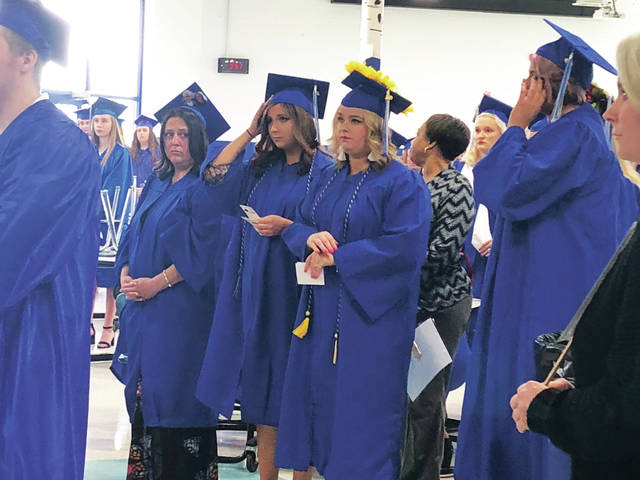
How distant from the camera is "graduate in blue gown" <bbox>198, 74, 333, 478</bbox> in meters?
3.68

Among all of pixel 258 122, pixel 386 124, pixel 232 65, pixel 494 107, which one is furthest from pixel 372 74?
pixel 232 65

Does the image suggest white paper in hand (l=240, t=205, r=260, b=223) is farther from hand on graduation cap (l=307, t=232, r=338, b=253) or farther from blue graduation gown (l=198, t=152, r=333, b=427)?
hand on graduation cap (l=307, t=232, r=338, b=253)

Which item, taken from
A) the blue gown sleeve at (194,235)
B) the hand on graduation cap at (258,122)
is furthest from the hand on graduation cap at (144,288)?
the hand on graduation cap at (258,122)

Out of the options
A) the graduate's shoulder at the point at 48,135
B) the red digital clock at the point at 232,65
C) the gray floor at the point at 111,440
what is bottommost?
the gray floor at the point at 111,440

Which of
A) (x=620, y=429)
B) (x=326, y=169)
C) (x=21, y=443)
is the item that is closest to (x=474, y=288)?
(x=326, y=169)

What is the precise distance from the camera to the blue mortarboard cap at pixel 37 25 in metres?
2.33

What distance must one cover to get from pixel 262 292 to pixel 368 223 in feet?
2.09

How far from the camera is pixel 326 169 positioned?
3645mm

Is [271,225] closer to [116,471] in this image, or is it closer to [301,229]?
[301,229]

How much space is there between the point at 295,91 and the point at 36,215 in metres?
1.77

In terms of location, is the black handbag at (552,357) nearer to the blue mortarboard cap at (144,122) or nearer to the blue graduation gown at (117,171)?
the blue graduation gown at (117,171)

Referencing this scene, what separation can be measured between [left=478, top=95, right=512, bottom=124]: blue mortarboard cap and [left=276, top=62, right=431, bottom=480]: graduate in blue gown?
1.18m

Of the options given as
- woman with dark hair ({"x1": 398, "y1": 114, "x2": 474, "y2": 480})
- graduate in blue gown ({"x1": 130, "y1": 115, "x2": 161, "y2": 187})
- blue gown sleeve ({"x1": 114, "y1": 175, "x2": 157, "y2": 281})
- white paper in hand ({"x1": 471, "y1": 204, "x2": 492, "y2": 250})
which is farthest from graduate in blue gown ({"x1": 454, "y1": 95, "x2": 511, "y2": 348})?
graduate in blue gown ({"x1": 130, "y1": 115, "x2": 161, "y2": 187})

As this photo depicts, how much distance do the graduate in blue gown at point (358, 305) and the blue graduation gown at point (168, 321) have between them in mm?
444
